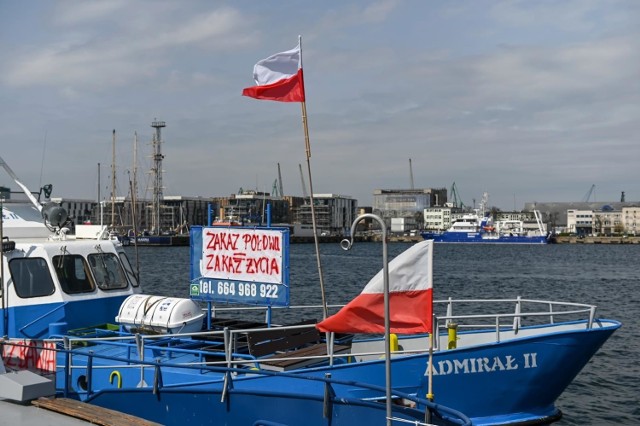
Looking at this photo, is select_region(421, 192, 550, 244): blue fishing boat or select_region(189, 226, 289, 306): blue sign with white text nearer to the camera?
select_region(189, 226, 289, 306): blue sign with white text

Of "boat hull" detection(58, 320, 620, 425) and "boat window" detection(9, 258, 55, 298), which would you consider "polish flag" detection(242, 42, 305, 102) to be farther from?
"boat window" detection(9, 258, 55, 298)

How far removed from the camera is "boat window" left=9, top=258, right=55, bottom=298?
1311 centimetres

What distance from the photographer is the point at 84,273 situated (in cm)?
1391

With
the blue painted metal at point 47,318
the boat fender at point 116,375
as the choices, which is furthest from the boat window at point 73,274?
the boat fender at point 116,375

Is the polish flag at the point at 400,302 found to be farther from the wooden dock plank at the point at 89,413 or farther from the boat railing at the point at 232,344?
the wooden dock plank at the point at 89,413

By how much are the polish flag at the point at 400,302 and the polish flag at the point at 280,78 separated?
18.6ft

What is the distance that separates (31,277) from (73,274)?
0.81 metres

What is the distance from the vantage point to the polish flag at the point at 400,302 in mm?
7641

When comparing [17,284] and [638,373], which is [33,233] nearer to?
[17,284]

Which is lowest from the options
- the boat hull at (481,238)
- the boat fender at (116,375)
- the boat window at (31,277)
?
the boat hull at (481,238)

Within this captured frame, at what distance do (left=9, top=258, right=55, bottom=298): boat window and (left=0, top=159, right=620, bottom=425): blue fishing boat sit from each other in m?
0.03

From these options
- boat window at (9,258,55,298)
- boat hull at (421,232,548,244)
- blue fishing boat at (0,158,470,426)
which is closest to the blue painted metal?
blue fishing boat at (0,158,470,426)

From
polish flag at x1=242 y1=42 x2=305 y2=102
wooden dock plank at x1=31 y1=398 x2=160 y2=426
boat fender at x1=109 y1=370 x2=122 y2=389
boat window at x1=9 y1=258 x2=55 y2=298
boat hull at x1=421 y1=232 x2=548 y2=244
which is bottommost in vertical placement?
boat hull at x1=421 y1=232 x2=548 y2=244

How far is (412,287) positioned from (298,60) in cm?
627
